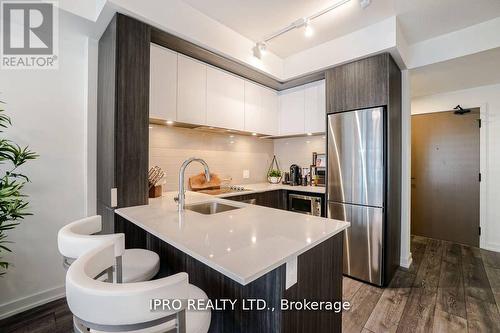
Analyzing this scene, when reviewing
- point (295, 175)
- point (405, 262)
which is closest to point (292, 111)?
point (295, 175)

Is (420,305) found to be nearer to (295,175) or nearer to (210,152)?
(295,175)

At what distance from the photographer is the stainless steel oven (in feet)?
8.83

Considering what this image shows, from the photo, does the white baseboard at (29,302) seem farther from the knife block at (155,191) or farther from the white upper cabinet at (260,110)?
the white upper cabinet at (260,110)

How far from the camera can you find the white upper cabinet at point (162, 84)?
1.94m

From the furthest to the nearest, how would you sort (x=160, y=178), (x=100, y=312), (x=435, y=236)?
(x=435, y=236) → (x=160, y=178) → (x=100, y=312)

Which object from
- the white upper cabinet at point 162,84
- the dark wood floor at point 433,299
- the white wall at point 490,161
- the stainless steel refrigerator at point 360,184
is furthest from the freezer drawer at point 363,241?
the white wall at point 490,161

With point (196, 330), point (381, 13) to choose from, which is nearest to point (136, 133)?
point (196, 330)

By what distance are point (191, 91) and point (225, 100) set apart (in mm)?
455

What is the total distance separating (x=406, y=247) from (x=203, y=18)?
134 inches

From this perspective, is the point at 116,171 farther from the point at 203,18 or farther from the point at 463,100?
the point at 463,100

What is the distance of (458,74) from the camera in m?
2.81

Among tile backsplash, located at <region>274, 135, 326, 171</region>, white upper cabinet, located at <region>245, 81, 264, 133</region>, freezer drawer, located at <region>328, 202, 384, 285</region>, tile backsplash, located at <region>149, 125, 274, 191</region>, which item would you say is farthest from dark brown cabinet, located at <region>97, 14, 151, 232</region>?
tile backsplash, located at <region>274, 135, 326, 171</region>

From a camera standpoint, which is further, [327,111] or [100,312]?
[327,111]

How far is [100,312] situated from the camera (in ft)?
2.15
